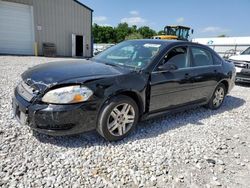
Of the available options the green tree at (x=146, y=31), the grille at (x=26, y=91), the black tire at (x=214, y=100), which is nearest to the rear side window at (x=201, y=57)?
the black tire at (x=214, y=100)

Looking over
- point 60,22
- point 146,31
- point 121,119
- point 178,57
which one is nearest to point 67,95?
point 121,119

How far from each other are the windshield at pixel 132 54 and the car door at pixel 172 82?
9.1 inches

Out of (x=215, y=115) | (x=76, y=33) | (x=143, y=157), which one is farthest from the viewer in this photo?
(x=76, y=33)

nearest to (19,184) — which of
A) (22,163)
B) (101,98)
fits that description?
(22,163)

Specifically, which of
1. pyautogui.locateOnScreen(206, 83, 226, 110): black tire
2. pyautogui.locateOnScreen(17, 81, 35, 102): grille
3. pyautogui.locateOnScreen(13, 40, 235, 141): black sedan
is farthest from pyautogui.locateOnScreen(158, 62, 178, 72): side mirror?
pyautogui.locateOnScreen(17, 81, 35, 102): grille

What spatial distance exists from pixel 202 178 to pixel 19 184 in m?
2.01

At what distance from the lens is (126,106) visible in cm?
311

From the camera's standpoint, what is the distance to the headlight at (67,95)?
2578mm

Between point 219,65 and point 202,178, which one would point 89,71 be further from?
point 219,65

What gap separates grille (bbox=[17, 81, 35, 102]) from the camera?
2.68 m

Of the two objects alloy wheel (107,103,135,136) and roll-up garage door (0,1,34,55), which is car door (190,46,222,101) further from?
roll-up garage door (0,1,34,55)

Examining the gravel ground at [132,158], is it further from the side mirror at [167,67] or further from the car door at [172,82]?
the side mirror at [167,67]

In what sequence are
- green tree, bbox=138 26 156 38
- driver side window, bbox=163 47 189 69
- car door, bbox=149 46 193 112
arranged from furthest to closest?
green tree, bbox=138 26 156 38 → driver side window, bbox=163 47 189 69 → car door, bbox=149 46 193 112

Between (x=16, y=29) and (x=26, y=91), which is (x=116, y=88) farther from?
(x=16, y=29)
